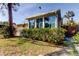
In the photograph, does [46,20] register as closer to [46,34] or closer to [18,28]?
[46,34]

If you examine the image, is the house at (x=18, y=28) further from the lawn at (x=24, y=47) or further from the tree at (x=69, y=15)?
the tree at (x=69, y=15)

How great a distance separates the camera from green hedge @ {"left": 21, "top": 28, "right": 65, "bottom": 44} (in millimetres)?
4496

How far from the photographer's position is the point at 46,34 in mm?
4566

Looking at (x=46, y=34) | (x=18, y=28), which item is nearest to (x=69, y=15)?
(x=46, y=34)

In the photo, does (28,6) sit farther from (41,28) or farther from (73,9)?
(73,9)

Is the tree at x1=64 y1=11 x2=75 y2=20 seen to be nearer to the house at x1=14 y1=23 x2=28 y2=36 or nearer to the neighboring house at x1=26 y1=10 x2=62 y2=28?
the neighboring house at x1=26 y1=10 x2=62 y2=28

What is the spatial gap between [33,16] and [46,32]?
1.22 feet

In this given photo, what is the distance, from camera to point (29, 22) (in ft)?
14.8

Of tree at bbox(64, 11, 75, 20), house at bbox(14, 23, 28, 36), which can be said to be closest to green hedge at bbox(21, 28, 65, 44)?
A: house at bbox(14, 23, 28, 36)

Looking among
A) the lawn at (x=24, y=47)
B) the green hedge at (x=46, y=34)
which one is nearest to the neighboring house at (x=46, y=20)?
the green hedge at (x=46, y=34)

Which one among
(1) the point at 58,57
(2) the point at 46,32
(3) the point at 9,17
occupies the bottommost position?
(1) the point at 58,57

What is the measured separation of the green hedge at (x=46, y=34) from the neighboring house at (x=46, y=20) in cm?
7

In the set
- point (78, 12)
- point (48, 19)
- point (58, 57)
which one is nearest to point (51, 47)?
point (58, 57)

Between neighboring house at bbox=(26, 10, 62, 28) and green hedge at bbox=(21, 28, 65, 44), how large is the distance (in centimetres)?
7
